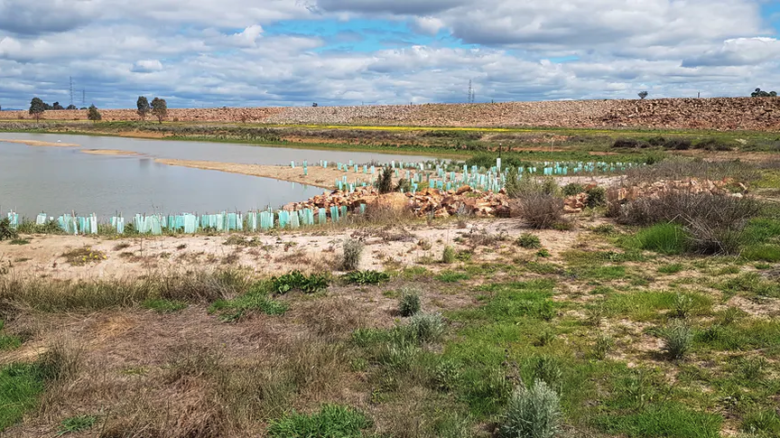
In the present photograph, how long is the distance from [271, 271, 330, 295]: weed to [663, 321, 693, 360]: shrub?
174 inches

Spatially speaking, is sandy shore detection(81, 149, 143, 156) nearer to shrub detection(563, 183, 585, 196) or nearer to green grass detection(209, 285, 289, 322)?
shrub detection(563, 183, 585, 196)

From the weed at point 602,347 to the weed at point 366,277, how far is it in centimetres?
339

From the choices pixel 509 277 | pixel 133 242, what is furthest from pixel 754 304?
pixel 133 242

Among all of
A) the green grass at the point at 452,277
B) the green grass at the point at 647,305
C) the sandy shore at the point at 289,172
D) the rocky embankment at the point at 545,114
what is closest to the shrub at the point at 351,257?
the green grass at the point at 452,277

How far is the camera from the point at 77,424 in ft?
13.8

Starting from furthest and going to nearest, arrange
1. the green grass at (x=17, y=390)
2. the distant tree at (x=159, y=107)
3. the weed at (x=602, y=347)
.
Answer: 1. the distant tree at (x=159, y=107)
2. the weed at (x=602, y=347)
3. the green grass at (x=17, y=390)

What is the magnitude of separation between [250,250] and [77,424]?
5911 millimetres

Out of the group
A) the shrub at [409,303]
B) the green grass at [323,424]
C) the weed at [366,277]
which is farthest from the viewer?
the weed at [366,277]

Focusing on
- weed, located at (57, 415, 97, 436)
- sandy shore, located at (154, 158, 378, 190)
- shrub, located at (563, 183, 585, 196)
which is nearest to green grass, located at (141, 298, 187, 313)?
weed, located at (57, 415, 97, 436)

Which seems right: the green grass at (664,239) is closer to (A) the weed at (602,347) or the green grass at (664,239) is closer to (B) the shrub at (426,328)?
(A) the weed at (602,347)

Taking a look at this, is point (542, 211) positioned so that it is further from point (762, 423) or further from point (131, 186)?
point (131, 186)

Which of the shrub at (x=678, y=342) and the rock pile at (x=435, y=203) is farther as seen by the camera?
the rock pile at (x=435, y=203)

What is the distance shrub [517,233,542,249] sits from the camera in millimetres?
10273

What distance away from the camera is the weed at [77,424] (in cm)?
416
